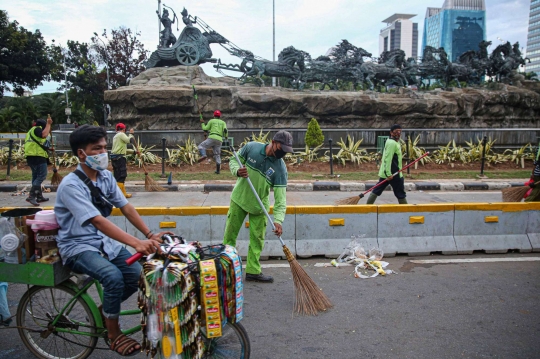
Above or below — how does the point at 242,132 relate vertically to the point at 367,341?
above

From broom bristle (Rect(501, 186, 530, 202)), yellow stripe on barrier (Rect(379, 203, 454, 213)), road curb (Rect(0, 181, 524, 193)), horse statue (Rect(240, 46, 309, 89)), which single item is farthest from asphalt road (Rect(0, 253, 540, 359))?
horse statue (Rect(240, 46, 309, 89))

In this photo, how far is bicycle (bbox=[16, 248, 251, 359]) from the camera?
2762mm

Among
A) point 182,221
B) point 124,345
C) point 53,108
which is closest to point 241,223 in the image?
point 182,221

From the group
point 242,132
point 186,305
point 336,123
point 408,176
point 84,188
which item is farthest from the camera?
point 336,123

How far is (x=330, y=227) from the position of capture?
5.59 meters

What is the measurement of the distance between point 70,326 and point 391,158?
215 inches

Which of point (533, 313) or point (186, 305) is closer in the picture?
point (186, 305)

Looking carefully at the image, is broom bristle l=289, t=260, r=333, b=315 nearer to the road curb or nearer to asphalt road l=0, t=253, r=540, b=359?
asphalt road l=0, t=253, r=540, b=359

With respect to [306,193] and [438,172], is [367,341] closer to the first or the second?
[306,193]

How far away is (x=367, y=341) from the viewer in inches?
134

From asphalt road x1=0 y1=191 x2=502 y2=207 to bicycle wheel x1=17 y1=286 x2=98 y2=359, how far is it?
601 cm

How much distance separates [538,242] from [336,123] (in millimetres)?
14241

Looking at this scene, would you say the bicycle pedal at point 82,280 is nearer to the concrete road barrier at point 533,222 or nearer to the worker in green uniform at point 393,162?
the worker in green uniform at point 393,162

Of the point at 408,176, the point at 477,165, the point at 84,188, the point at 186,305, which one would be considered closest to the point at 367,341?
the point at 186,305
